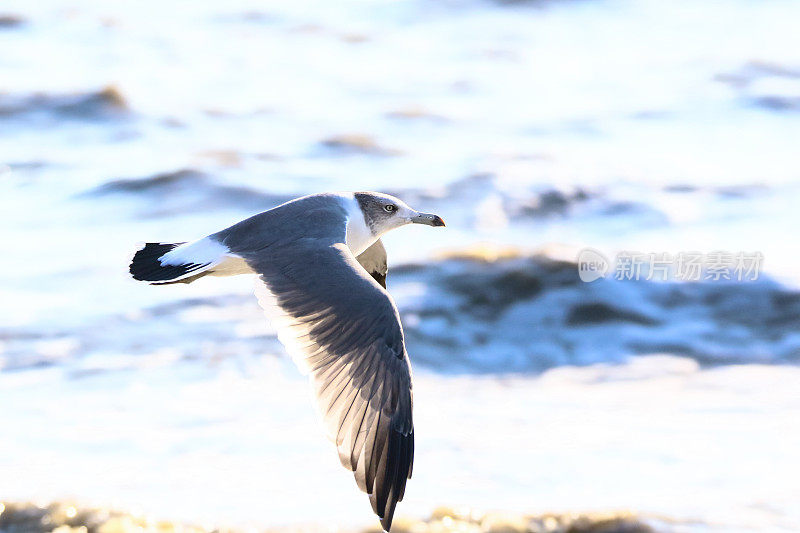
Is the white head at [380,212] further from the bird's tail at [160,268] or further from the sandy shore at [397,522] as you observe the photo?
the sandy shore at [397,522]

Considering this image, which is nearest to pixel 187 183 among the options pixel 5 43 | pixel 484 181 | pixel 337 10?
pixel 484 181

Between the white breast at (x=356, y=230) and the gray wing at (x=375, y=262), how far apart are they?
0.16 metres

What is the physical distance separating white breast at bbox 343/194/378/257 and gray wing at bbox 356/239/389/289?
6.1 inches

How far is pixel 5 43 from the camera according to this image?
13.4 m

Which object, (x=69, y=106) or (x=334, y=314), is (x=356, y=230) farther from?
(x=69, y=106)

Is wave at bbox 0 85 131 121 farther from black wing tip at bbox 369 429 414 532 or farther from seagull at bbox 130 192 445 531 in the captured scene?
black wing tip at bbox 369 429 414 532

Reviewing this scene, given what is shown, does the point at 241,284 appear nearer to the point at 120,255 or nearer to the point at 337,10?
the point at 120,255

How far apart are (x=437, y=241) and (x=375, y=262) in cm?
425

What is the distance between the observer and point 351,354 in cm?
357

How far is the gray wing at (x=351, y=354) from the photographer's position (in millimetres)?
3426

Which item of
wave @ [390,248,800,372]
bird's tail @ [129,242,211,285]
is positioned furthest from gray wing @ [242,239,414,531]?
wave @ [390,248,800,372]

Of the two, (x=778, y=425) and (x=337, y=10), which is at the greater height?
Result: (x=337, y=10)

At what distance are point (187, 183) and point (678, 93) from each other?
18.6 ft

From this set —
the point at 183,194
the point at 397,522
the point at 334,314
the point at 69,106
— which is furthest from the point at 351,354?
the point at 69,106
